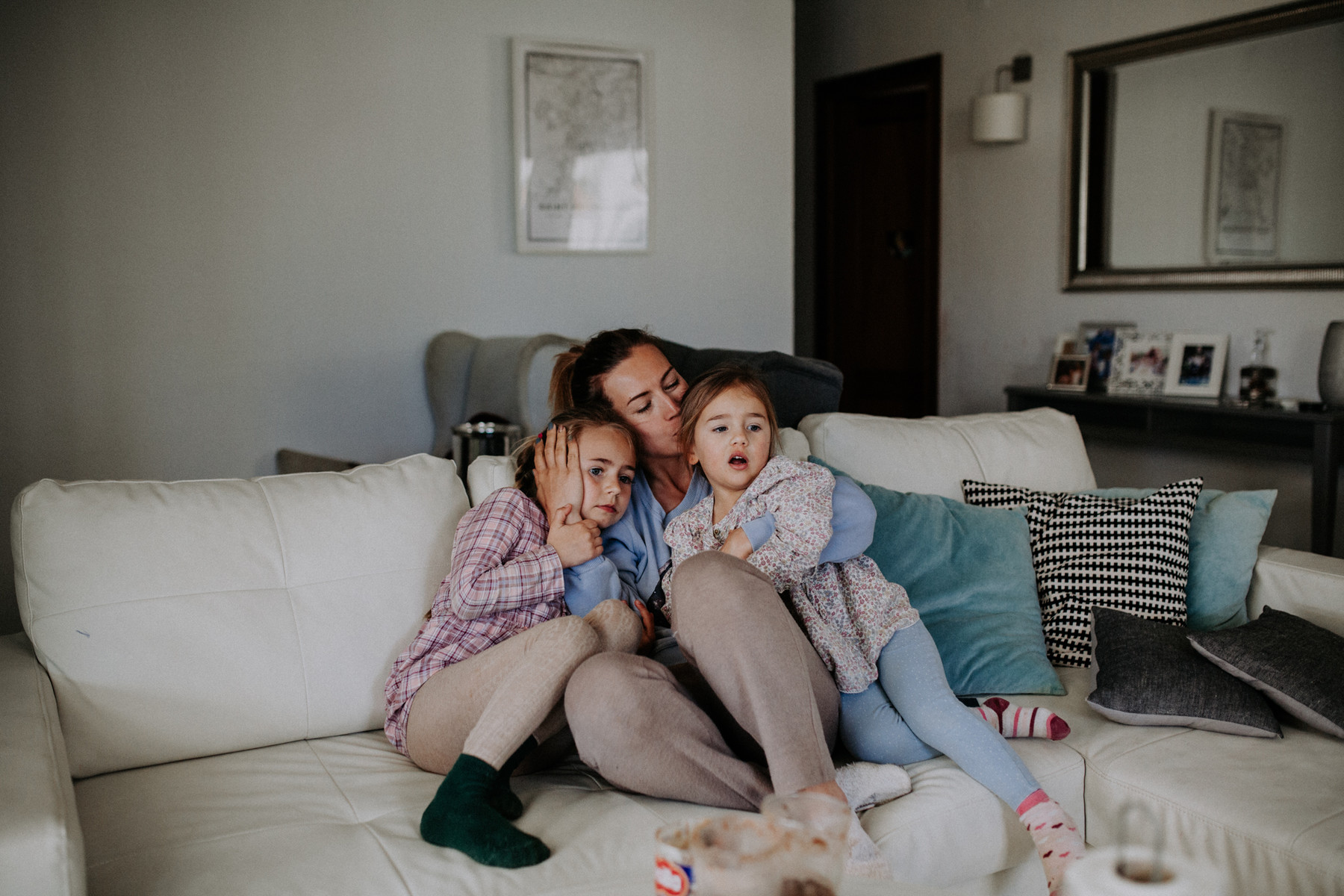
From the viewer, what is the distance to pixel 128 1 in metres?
3.12

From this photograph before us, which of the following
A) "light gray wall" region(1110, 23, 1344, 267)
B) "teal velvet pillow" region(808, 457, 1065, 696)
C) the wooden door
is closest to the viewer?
"teal velvet pillow" region(808, 457, 1065, 696)

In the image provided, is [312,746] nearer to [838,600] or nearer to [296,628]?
[296,628]

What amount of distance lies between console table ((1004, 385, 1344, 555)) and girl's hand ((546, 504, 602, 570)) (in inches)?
101

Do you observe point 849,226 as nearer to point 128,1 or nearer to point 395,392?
point 395,392

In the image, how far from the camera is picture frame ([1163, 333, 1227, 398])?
3711 millimetres

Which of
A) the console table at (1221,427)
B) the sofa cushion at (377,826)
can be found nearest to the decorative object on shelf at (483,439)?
the sofa cushion at (377,826)

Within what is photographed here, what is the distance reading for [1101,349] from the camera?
13.4 ft

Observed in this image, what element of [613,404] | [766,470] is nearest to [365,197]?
[613,404]

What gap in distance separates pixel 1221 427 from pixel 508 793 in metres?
2.99

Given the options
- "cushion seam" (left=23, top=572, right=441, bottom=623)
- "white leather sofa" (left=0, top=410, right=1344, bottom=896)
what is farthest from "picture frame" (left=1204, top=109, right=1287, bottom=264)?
"cushion seam" (left=23, top=572, right=441, bottom=623)

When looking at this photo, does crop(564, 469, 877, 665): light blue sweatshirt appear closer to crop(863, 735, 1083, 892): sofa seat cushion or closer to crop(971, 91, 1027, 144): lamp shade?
crop(863, 735, 1083, 892): sofa seat cushion

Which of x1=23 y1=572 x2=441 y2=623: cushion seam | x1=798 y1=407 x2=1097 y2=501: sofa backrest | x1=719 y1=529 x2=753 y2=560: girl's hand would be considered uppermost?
x1=798 y1=407 x2=1097 y2=501: sofa backrest

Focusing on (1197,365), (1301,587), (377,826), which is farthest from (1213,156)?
(377,826)

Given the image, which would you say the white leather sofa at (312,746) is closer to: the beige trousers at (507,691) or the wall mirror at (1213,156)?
the beige trousers at (507,691)
